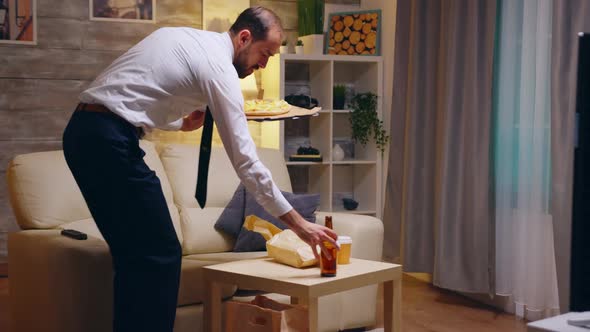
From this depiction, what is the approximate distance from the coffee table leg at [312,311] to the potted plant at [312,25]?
9.20 ft

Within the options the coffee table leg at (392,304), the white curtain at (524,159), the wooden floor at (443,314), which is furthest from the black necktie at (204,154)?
the white curtain at (524,159)

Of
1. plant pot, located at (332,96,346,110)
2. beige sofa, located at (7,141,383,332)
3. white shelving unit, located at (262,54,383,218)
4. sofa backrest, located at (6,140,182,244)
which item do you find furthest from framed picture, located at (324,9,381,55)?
sofa backrest, located at (6,140,182,244)

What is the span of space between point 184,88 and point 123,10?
119 inches

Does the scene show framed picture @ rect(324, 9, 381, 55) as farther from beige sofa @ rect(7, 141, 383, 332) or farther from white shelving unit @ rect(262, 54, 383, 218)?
beige sofa @ rect(7, 141, 383, 332)

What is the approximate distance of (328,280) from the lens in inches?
94.4

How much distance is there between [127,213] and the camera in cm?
221

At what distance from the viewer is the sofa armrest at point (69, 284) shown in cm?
259

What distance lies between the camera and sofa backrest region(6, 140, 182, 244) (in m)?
3.02

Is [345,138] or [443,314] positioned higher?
[345,138]

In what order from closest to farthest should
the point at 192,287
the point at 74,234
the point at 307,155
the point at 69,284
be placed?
the point at 69,284, the point at 74,234, the point at 192,287, the point at 307,155

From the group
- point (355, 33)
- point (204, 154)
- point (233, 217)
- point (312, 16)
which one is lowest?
point (233, 217)

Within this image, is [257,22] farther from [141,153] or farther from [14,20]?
[14,20]

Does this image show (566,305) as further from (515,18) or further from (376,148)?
(376,148)

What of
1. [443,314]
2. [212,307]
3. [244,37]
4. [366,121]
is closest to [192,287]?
[212,307]
